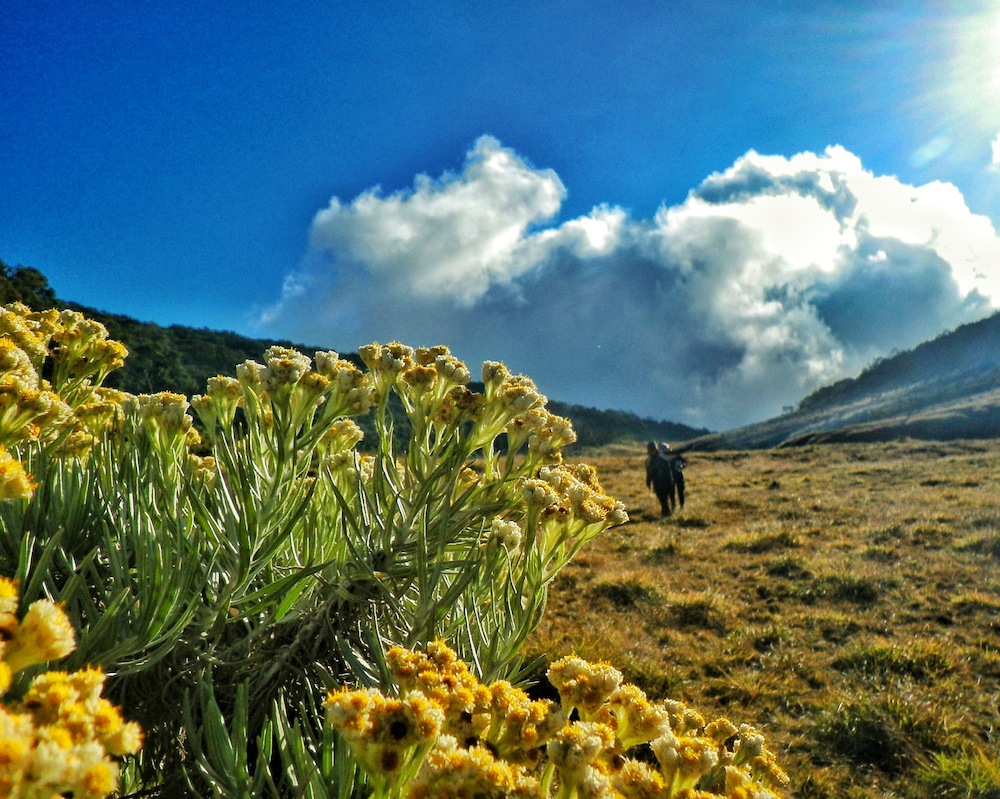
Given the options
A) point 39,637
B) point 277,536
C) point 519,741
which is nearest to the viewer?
point 39,637

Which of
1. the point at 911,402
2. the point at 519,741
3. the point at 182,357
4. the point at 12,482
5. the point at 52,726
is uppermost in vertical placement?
the point at 182,357

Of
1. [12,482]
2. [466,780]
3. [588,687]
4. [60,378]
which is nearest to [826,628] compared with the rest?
[588,687]

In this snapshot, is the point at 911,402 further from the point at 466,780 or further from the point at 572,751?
the point at 466,780

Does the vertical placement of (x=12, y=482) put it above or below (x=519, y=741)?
above

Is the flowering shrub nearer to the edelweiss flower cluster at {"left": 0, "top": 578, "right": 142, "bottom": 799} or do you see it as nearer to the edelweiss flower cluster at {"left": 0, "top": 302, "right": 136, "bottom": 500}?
the edelweiss flower cluster at {"left": 0, "top": 302, "right": 136, "bottom": 500}

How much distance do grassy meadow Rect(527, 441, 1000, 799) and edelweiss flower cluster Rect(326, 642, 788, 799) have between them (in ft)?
13.3

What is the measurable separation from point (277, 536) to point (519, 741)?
0.91m

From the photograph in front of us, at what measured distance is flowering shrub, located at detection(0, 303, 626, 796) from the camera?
150cm

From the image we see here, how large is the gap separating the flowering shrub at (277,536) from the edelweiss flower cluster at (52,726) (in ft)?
1.61

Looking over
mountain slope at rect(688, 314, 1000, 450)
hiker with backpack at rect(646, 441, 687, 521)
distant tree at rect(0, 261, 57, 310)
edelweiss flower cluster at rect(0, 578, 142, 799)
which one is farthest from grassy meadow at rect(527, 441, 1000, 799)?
mountain slope at rect(688, 314, 1000, 450)

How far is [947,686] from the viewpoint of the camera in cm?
593

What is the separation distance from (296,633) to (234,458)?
0.55 metres

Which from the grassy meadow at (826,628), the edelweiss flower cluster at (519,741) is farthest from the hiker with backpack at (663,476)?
the edelweiss flower cluster at (519,741)

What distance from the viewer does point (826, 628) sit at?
7500 millimetres
